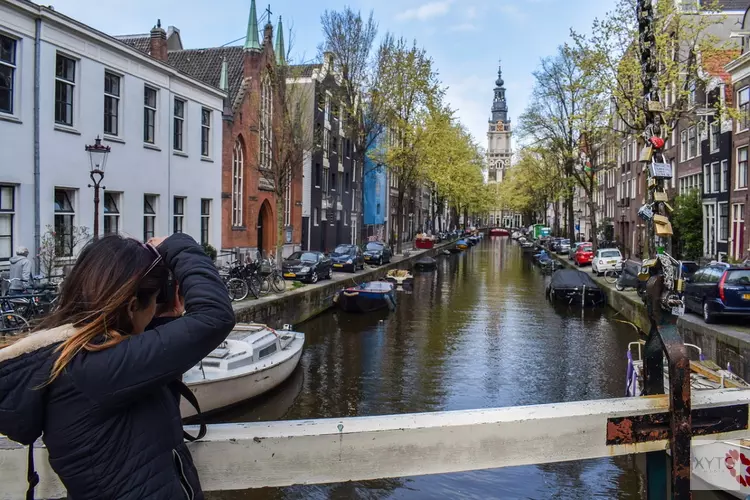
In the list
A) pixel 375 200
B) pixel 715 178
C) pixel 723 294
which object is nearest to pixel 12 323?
pixel 723 294

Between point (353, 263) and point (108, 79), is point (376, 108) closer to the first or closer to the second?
point (353, 263)

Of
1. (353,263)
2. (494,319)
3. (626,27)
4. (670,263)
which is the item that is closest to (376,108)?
(353,263)

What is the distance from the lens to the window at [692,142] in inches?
1300

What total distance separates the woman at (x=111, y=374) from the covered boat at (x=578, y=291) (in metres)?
26.4

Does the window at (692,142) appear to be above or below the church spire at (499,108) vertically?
below

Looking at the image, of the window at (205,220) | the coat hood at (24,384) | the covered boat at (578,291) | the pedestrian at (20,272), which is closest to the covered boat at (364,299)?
the window at (205,220)

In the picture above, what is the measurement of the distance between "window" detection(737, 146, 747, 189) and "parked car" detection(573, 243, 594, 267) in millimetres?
12296

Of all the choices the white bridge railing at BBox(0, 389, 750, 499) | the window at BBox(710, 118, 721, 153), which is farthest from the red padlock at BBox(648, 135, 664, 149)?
the window at BBox(710, 118, 721, 153)

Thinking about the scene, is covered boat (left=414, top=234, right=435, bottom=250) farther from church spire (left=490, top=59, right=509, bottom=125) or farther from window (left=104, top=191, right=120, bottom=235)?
church spire (left=490, top=59, right=509, bottom=125)

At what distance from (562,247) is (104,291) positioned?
2081 inches

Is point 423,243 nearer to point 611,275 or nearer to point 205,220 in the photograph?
point 611,275

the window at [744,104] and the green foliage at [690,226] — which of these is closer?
the window at [744,104]

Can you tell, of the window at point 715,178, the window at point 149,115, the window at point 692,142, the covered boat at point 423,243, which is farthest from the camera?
the covered boat at point 423,243

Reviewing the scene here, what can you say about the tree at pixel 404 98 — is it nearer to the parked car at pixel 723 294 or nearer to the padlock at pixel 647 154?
the parked car at pixel 723 294
